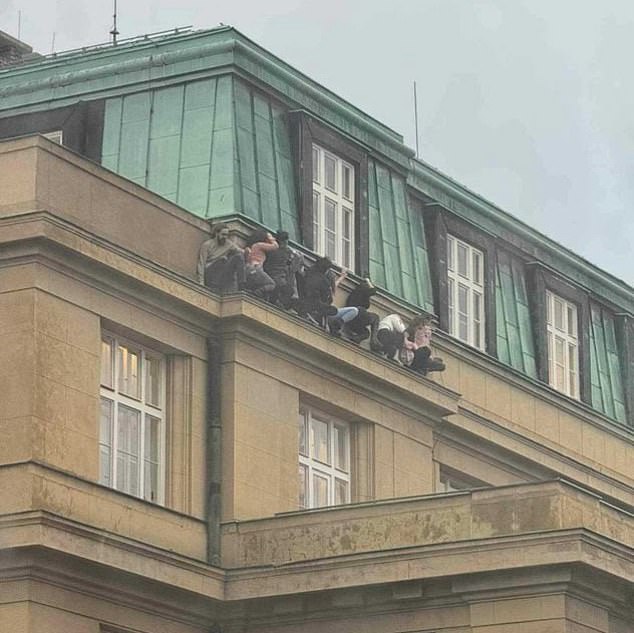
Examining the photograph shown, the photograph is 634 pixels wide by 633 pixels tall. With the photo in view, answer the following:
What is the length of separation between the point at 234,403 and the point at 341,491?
375 centimetres

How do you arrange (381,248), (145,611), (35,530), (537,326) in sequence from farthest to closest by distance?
1. (537,326)
2. (381,248)
3. (145,611)
4. (35,530)

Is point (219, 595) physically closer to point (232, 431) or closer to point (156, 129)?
point (232, 431)

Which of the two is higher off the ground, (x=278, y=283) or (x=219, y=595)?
(x=278, y=283)

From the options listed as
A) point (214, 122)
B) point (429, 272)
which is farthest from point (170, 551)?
point (429, 272)

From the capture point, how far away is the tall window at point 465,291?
50.3 m

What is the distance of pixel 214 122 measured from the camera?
146 feet

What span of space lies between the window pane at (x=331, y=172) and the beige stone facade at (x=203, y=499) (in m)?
3.88

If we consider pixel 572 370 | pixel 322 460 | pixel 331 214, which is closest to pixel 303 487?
pixel 322 460

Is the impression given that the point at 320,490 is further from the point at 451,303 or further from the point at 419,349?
the point at 451,303

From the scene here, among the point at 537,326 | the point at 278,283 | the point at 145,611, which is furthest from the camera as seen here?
the point at 537,326

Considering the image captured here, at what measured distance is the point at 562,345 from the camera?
54.5m

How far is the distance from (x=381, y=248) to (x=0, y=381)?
11.4 metres

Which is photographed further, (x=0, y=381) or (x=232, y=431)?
(x=232, y=431)

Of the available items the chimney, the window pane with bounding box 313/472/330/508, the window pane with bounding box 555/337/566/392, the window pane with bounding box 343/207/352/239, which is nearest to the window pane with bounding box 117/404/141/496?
the window pane with bounding box 313/472/330/508
